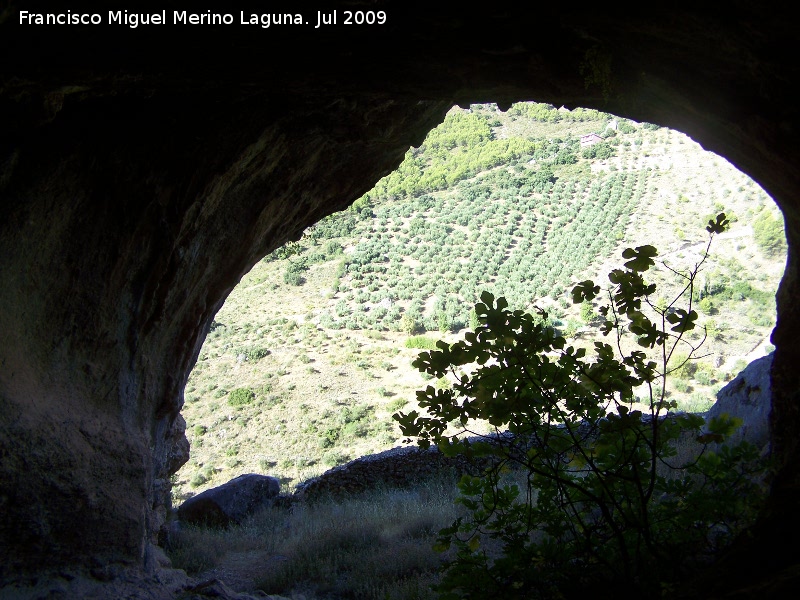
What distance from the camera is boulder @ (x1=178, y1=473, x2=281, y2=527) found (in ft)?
32.4

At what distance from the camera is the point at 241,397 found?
28.6 m

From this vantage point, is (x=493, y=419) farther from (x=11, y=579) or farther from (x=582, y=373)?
(x=11, y=579)

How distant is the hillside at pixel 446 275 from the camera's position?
85.7 ft

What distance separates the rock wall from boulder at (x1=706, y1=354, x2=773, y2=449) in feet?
12.6

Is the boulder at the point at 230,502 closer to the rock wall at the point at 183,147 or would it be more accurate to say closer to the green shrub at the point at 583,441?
the rock wall at the point at 183,147

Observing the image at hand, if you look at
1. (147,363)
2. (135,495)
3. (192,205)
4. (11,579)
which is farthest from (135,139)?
(11,579)

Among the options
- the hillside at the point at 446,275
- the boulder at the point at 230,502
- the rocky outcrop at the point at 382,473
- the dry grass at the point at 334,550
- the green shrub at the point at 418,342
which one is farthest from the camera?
the green shrub at the point at 418,342

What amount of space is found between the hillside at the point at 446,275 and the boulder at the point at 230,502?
1037cm

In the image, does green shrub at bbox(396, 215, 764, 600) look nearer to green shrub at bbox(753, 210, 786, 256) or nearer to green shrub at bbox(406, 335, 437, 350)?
green shrub at bbox(406, 335, 437, 350)

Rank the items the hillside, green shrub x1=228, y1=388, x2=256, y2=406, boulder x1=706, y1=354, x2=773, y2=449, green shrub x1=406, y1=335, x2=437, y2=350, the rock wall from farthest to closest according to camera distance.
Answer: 1. green shrub x1=406, y1=335, x2=437, y2=350
2. green shrub x1=228, y1=388, x2=256, y2=406
3. the hillside
4. boulder x1=706, y1=354, x2=773, y2=449
5. the rock wall

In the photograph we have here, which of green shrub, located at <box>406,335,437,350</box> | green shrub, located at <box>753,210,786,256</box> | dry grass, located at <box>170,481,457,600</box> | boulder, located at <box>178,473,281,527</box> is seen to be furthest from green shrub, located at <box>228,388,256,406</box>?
green shrub, located at <box>753,210,786,256</box>

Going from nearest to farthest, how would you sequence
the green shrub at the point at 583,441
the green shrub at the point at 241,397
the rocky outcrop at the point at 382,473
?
1. the green shrub at the point at 583,441
2. the rocky outcrop at the point at 382,473
3. the green shrub at the point at 241,397

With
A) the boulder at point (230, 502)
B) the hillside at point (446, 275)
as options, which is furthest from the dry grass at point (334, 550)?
the hillside at point (446, 275)

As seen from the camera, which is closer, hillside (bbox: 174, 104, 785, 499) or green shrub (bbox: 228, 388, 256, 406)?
hillside (bbox: 174, 104, 785, 499)
